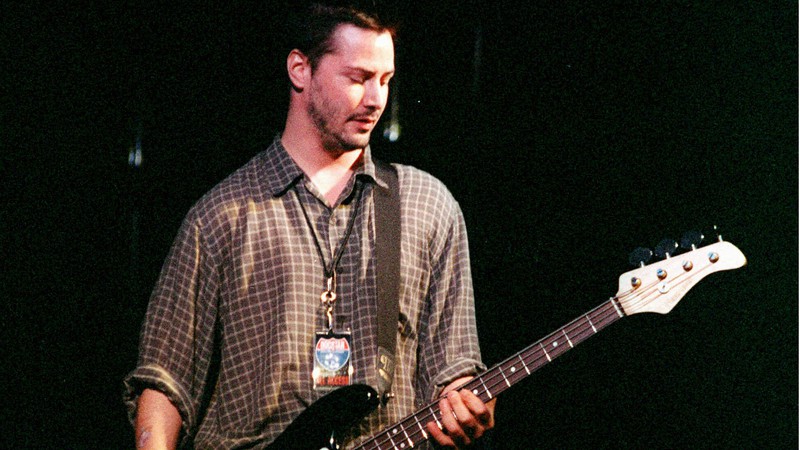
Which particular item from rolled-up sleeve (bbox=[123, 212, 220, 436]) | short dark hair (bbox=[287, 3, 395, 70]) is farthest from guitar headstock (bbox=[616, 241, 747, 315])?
rolled-up sleeve (bbox=[123, 212, 220, 436])

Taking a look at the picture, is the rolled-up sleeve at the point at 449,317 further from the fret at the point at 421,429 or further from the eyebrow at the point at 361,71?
the eyebrow at the point at 361,71

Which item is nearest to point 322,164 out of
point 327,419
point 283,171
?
point 283,171

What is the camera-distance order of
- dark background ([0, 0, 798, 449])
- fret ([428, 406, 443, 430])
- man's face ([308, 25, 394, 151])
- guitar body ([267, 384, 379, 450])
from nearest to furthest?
guitar body ([267, 384, 379, 450])
fret ([428, 406, 443, 430])
man's face ([308, 25, 394, 151])
dark background ([0, 0, 798, 449])

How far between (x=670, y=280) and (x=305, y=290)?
0.90 meters

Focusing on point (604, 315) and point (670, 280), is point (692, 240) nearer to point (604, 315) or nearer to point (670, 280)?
point (670, 280)

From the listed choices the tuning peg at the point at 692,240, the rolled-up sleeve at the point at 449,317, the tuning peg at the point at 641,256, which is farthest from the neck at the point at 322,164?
the tuning peg at the point at 692,240

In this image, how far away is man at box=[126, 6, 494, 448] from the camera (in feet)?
6.73

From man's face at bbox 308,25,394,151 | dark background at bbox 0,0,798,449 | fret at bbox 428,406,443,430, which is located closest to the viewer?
fret at bbox 428,406,443,430

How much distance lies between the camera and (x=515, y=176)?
263 cm

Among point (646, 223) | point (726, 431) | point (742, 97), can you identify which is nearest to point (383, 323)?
point (646, 223)

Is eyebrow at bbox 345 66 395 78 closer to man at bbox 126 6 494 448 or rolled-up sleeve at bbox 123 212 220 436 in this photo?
man at bbox 126 6 494 448

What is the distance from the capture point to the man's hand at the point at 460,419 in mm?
1991

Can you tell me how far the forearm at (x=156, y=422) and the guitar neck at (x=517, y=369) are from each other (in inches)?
18.4

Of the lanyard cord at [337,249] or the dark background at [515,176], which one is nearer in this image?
the lanyard cord at [337,249]
